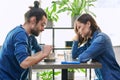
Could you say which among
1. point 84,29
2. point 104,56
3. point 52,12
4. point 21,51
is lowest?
point 104,56

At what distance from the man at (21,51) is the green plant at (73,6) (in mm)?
1783

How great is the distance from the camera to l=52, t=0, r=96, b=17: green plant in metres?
4.11

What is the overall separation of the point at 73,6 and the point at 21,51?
7.35 ft

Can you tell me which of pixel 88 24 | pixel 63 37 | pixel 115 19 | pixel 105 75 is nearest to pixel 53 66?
pixel 105 75

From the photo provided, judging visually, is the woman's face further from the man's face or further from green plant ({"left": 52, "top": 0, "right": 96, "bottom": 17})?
green plant ({"left": 52, "top": 0, "right": 96, "bottom": 17})

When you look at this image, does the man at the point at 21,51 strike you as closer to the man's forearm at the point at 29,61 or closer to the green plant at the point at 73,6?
the man's forearm at the point at 29,61

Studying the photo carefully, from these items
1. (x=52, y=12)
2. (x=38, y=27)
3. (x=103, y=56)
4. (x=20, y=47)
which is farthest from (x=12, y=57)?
(x=52, y=12)

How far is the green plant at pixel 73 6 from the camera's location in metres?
4.11

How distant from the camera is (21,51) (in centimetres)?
204

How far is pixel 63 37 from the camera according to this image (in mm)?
4699

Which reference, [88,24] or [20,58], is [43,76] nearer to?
[88,24]

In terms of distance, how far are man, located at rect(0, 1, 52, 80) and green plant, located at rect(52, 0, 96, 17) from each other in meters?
1.78

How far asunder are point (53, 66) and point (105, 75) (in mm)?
556

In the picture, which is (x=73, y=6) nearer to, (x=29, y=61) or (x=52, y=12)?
(x=52, y=12)
